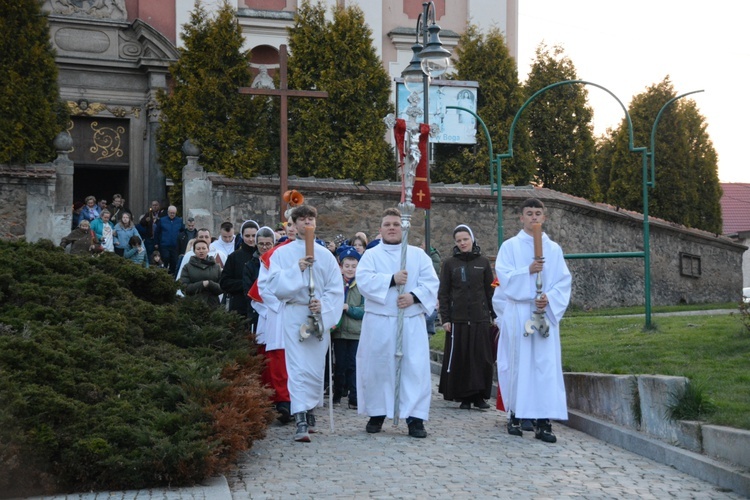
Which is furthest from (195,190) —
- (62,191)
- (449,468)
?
(449,468)

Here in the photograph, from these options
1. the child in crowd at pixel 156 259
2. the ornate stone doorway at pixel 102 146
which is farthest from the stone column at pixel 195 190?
the ornate stone doorway at pixel 102 146

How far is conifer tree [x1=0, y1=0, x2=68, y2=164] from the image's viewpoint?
22.2 metres

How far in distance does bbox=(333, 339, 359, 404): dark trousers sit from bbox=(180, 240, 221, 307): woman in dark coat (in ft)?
4.77

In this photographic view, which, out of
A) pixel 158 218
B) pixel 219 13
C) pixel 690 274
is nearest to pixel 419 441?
pixel 158 218

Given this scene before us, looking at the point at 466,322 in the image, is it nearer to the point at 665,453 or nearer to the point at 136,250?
the point at 665,453

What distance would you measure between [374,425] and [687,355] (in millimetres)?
3336

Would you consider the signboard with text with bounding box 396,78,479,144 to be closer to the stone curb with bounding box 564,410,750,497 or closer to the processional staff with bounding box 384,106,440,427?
the processional staff with bounding box 384,106,440,427

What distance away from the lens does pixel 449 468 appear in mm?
8391

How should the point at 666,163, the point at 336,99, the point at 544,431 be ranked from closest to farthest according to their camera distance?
the point at 544,431 → the point at 336,99 → the point at 666,163

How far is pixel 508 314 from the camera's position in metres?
10.6

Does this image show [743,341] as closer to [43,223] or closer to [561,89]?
[43,223]

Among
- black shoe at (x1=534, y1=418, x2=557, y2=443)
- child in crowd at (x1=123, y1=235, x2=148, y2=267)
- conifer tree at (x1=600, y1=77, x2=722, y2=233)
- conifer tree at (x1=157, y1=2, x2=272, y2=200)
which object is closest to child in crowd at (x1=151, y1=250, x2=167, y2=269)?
child in crowd at (x1=123, y1=235, x2=148, y2=267)

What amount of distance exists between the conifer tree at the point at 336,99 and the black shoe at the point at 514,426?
577 inches

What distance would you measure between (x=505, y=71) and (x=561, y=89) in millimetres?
2077
